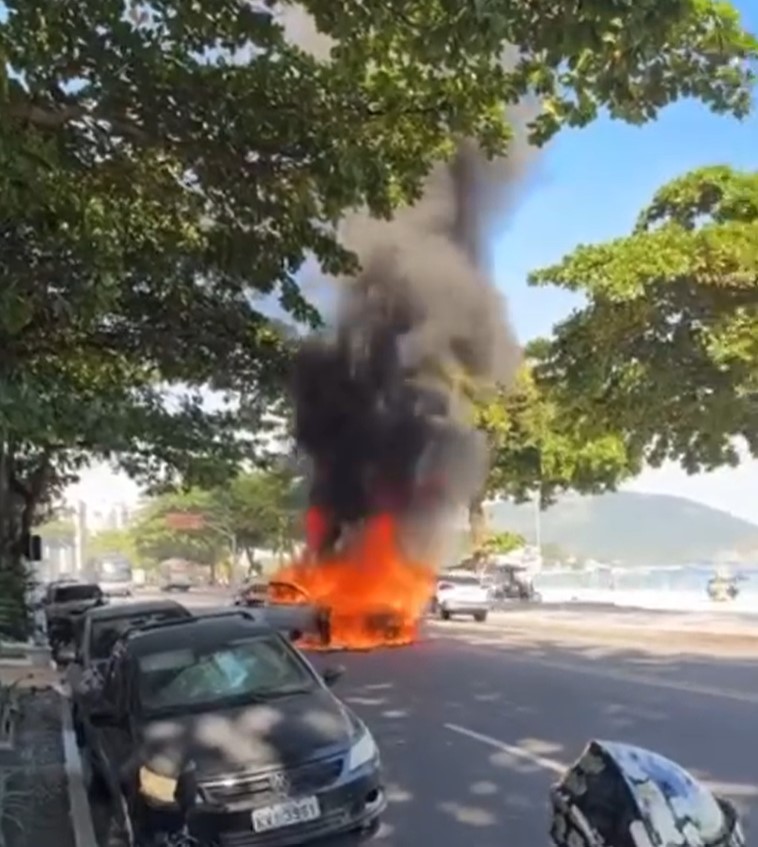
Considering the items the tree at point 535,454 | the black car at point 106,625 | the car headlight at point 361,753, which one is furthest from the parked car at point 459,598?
the car headlight at point 361,753

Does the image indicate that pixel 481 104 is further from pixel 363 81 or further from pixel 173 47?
pixel 173 47

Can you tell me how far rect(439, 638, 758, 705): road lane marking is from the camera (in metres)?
13.5

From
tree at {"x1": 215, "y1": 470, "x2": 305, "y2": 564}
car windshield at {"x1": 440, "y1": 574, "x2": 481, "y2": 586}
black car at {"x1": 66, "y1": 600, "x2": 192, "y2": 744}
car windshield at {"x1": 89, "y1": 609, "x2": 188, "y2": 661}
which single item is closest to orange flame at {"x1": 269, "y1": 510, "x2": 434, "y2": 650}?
car windshield at {"x1": 440, "y1": 574, "x2": 481, "y2": 586}

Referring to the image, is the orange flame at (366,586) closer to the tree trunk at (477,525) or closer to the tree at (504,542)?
the tree trunk at (477,525)

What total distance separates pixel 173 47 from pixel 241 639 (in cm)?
396

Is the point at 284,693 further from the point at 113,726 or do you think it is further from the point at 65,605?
the point at 65,605

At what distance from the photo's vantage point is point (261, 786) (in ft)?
22.4

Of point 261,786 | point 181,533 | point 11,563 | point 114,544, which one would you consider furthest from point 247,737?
point 114,544

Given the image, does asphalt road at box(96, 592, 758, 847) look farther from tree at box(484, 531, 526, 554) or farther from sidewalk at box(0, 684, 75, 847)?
tree at box(484, 531, 526, 554)

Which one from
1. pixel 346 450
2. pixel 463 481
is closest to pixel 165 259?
pixel 346 450

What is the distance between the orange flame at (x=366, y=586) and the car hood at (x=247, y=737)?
16784mm

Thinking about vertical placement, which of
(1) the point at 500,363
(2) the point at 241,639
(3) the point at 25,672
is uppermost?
(1) the point at 500,363

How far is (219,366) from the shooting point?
14789 mm

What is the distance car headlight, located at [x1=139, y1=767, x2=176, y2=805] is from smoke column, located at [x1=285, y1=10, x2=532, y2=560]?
17014mm
